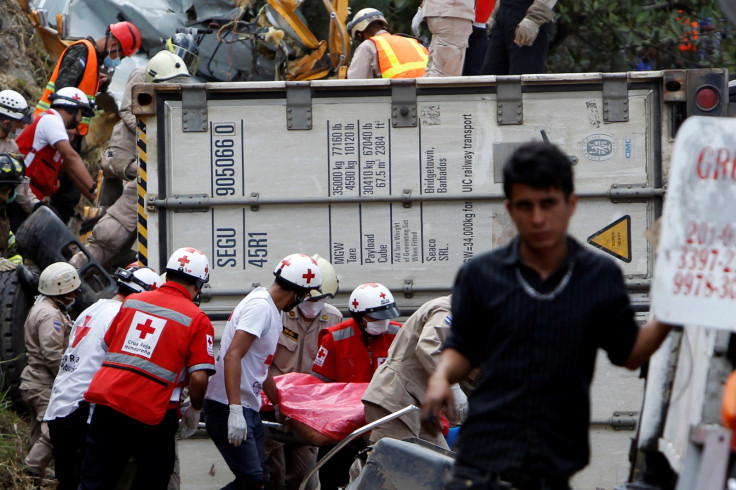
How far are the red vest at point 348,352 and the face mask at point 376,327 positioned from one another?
0.44ft

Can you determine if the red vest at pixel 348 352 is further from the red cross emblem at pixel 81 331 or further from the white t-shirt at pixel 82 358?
the red cross emblem at pixel 81 331

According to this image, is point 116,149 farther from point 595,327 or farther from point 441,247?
point 595,327

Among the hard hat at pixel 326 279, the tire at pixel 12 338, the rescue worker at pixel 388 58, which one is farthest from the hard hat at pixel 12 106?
the hard hat at pixel 326 279

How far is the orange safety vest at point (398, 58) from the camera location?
9648mm

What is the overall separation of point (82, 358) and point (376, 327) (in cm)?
194

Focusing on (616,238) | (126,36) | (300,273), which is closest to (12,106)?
(126,36)

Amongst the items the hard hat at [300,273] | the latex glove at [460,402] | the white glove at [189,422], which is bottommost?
the white glove at [189,422]

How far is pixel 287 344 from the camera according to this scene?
28.2ft

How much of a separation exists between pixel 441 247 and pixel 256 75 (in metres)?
4.90

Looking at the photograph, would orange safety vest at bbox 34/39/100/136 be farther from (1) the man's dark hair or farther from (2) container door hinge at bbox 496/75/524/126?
(1) the man's dark hair

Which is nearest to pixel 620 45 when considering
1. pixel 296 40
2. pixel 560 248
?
pixel 296 40

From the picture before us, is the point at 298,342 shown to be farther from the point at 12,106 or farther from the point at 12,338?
the point at 12,106

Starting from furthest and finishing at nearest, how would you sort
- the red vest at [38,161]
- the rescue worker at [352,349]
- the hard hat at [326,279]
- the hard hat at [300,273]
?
the red vest at [38,161] → the rescue worker at [352,349] → the hard hat at [326,279] → the hard hat at [300,273]

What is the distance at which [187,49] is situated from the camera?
12281 mm
